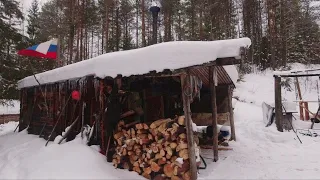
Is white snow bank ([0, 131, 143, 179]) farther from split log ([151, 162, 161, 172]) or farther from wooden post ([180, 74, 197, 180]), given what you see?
wooden post ([180, 74, 197, 180])

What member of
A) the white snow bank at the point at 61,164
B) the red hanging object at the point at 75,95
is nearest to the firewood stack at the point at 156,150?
the white snow bank at the point at 61,164

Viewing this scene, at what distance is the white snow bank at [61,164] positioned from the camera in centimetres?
541

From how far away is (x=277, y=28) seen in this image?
2205 centimetres

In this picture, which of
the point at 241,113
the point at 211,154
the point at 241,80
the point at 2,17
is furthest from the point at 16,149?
the point at 241,80

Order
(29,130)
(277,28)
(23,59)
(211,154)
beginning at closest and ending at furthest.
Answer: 1. (211,154)
2. (29,130)
3. (23,59)
4. (277,28)

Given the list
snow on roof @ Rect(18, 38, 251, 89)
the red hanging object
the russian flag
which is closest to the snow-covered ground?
the red hanging object

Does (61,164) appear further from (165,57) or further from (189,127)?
(165,57)

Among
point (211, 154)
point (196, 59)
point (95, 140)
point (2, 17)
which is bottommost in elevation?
point (211, 154)

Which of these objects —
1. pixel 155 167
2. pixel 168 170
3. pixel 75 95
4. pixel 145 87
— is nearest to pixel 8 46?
pixel 75 95

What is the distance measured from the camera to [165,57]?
4949 mm

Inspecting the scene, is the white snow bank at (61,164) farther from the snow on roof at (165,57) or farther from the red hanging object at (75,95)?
the snow on roof at (165,57)

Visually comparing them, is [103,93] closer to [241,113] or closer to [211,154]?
[211,154]

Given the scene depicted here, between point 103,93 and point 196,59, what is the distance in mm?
2765

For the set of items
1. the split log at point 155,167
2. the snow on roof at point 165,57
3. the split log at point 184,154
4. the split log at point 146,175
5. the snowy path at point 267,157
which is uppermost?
the snow on roof at point 165,57
